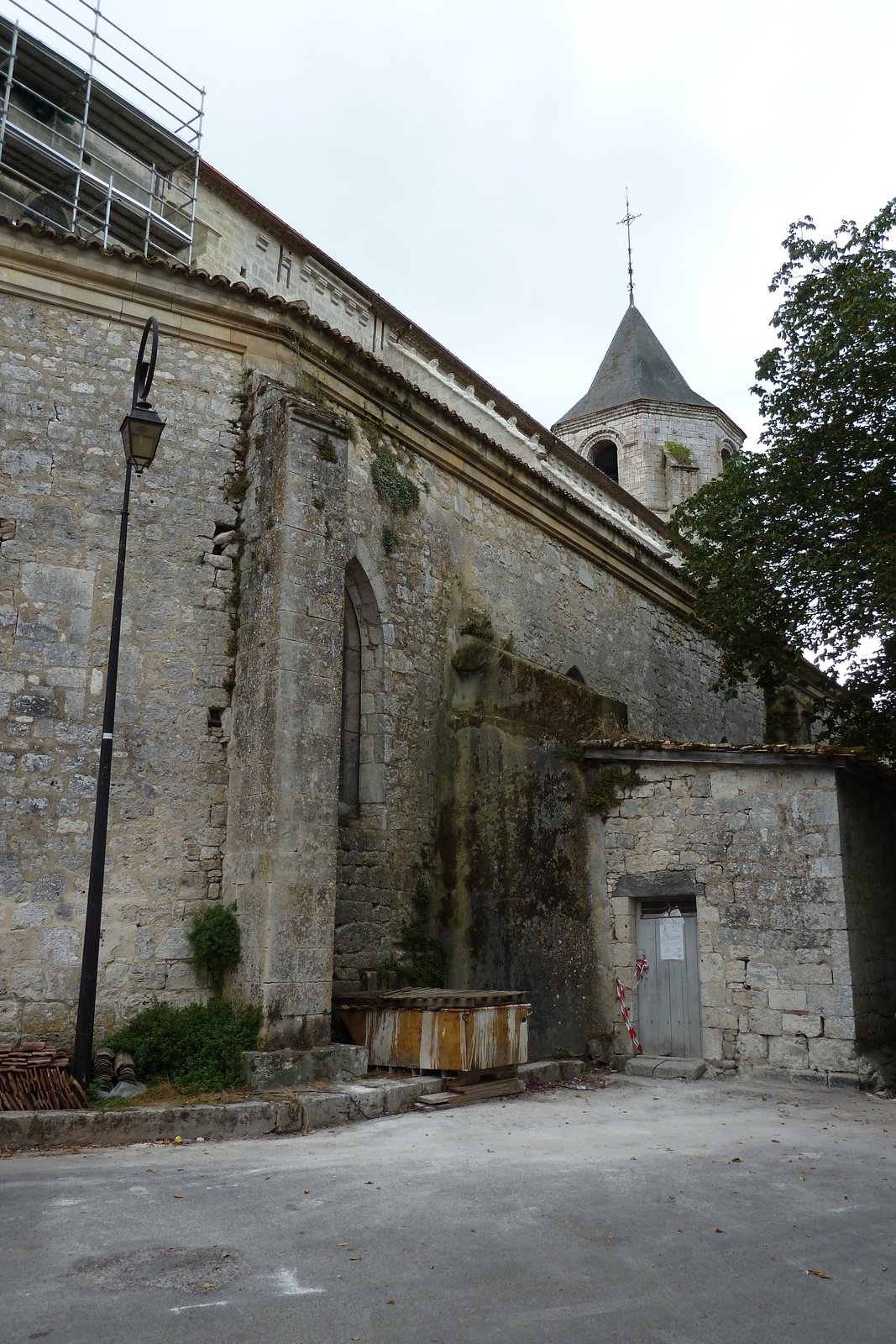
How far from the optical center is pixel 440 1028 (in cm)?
822

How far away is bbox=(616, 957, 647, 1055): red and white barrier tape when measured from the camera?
10.5 metres

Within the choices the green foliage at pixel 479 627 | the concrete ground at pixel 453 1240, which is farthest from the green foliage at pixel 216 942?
the green foliage at pixel 479 627

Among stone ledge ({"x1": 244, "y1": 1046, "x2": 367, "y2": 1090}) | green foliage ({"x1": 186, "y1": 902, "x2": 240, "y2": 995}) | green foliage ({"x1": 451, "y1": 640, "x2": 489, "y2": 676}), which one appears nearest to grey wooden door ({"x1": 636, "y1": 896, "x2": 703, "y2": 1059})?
green foliage ({"x1": 451, "y1": 640, "x2": 489, "y2": 676})

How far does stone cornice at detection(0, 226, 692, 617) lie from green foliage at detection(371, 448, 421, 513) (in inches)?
15.8

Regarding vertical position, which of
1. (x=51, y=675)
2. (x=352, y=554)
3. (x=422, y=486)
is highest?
(x=422, y=486)

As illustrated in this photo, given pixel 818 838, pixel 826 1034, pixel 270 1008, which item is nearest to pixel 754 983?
pixel 826 1034

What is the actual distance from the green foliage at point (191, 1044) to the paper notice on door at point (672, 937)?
4583 millimetres

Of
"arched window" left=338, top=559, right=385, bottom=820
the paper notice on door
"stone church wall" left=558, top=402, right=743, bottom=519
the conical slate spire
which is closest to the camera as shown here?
"arched window" left=338, top=559, right=385, bottom=820

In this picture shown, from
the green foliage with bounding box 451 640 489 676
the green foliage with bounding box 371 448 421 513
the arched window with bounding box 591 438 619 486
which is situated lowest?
the green foliage with bounding box 451 640 489 676

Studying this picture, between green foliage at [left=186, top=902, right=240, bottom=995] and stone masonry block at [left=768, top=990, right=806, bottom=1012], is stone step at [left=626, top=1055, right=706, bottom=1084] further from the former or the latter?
green foliage at [left=186, top=902, right=240, bottom=995]

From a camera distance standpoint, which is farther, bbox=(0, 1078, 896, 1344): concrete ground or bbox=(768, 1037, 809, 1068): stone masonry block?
bbox=(768, 1037, 809, 1068): stone masonry block

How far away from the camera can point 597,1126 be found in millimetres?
7359

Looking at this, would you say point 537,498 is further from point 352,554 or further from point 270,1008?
point 270,1008

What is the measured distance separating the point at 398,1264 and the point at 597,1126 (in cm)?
359
